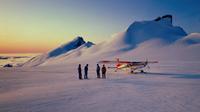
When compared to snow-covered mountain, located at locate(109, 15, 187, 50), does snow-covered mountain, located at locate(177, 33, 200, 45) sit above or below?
below

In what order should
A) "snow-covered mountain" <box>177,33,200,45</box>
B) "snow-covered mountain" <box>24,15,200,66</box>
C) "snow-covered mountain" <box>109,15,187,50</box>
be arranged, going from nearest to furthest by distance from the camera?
"snow-covered mountain" <box>24,15,200,66</box> → "snow-covered mountain" <box>177,33,200,45</box> → "snow-covered mountain" <box>109,15,187,50</box>

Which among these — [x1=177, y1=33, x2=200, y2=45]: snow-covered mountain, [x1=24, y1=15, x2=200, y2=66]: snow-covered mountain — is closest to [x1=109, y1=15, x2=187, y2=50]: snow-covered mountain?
[x1=24, y1=15, x2=200, y2=66]: snow-covered mountain

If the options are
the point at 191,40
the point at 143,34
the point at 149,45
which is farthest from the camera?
the point at 143,34

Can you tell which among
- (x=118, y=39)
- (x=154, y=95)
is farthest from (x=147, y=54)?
(x=154, y=95)

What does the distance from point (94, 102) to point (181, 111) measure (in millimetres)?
5181

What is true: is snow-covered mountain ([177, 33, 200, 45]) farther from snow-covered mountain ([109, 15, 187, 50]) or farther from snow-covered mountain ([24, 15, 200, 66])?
snow-covered mountain ([109, 15, 187, 50])

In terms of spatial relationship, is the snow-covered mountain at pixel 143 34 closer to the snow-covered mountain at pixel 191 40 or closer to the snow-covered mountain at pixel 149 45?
the snow-covered mountain at pixel 149 45

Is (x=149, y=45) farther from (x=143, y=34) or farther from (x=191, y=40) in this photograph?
(x=143, y=34)

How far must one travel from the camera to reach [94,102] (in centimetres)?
1480

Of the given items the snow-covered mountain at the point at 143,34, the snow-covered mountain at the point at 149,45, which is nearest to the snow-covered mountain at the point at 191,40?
the snow-covered mountain at the point at 149,45

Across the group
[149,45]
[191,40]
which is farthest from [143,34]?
[191,40]

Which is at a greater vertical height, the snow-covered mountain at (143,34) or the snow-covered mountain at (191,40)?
the snow-covered mountain at (143,34)

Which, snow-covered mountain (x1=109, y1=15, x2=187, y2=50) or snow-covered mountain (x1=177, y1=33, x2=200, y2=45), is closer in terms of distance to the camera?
snow-covered mountain (x1=177, y1=33, x2=200, y2=45)

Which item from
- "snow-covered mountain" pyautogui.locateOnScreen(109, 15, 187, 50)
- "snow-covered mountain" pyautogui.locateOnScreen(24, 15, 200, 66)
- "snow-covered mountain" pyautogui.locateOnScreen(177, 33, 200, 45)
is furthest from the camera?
"snow-covered mountain" pyautogui.locateOnScreen(109, 15, 187, 50)
